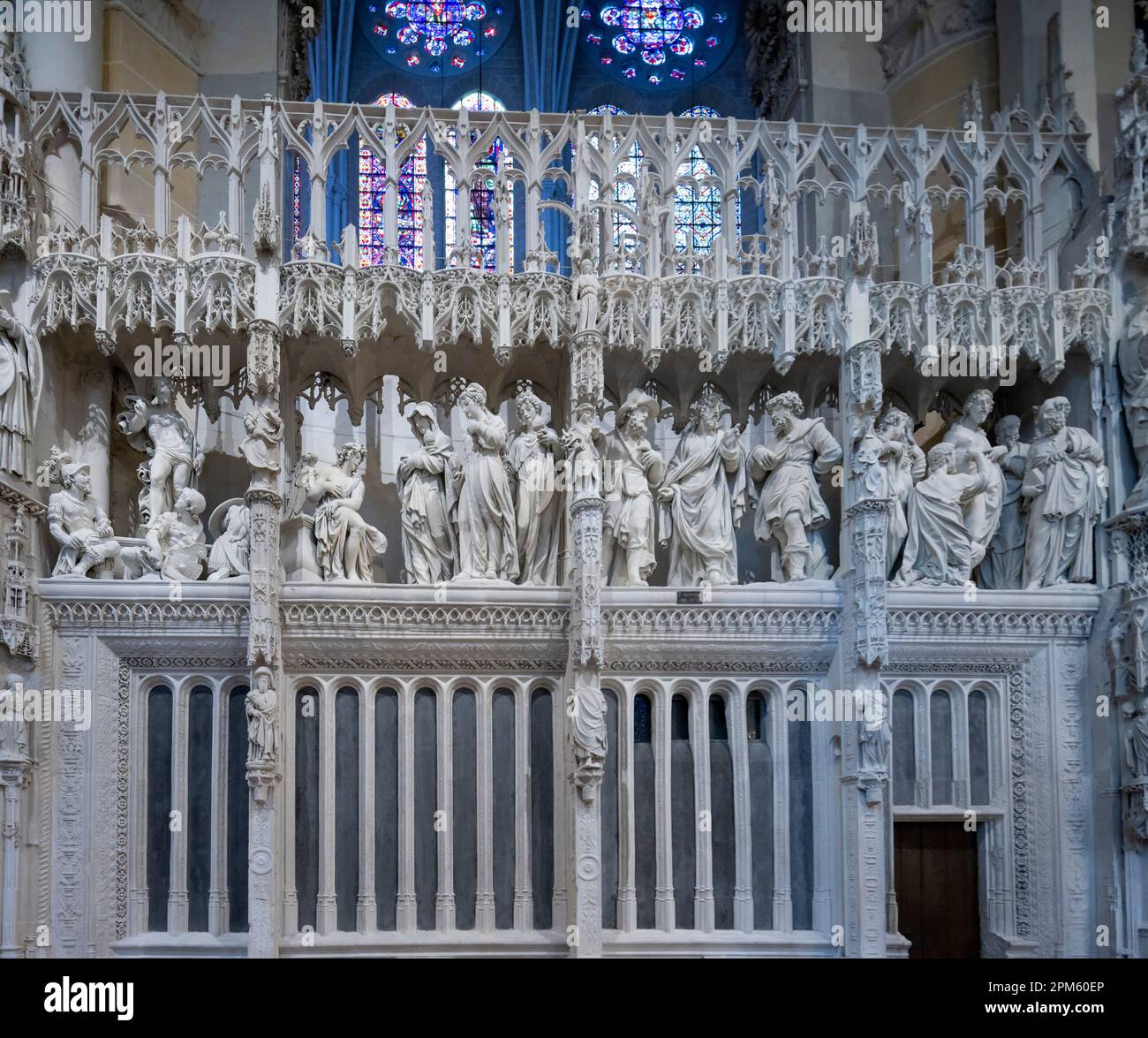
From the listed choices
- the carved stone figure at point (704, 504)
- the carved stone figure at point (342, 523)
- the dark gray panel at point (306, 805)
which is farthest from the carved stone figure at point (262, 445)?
the carved stone figure at point (704, 504)

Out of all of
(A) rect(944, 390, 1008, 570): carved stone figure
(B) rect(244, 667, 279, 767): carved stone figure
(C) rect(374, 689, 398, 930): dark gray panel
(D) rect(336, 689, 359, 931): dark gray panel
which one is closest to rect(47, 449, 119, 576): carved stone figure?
(B) rect(244, 667, 279, 767): carved stone figure

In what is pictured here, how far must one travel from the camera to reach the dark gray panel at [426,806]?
15453mm

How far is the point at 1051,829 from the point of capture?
51.8 feet

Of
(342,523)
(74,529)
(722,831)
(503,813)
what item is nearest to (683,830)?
(722,831)

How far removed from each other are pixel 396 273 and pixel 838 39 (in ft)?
24.0

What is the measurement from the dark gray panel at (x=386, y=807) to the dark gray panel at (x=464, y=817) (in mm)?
547

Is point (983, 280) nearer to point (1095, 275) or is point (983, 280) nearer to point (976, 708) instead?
point (1095, 275)

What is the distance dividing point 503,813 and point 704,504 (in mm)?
3425

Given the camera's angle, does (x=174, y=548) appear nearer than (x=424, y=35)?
Yes

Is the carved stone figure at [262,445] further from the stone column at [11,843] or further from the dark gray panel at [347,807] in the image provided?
the stone column at [11,843]

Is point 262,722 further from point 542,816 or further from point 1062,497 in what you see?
point 1062,497

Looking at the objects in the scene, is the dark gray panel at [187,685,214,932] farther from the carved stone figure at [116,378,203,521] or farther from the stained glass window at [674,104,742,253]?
the stained glass window at [674,104,742,253]

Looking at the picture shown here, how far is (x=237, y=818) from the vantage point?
15258 millimetres

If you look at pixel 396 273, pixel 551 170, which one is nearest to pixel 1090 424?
pixel 551 170
